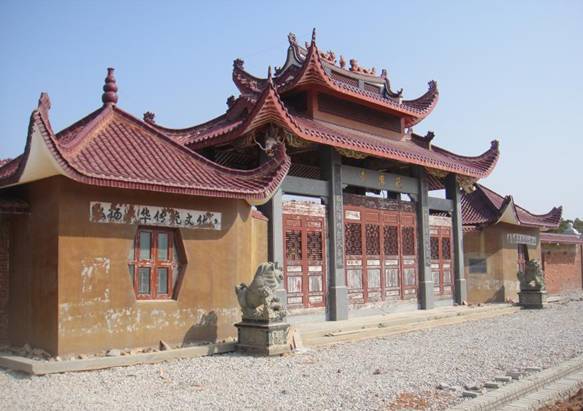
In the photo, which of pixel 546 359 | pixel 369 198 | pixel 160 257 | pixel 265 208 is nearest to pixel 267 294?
pixel 160 257

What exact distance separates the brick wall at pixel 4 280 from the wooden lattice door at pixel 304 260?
4682 millimetres

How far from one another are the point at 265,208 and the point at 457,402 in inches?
228

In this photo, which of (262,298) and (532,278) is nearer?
(262,298)

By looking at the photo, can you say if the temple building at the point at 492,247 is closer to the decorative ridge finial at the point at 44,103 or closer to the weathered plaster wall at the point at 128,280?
the weathered plaster wall at the point at 128,280

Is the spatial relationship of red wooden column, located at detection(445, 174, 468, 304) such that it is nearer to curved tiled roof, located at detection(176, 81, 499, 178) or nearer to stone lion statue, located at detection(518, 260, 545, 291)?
curved tiled roof, located at detection(176, 81, 499, 178)

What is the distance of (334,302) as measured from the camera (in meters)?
11.9

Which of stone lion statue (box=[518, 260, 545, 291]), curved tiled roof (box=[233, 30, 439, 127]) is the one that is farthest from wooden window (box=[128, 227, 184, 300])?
stone lion statue (box=[518, 260, 545, 291])

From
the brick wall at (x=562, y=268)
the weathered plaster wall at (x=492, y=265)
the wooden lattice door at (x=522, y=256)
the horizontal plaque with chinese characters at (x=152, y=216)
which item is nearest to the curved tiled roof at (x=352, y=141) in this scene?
the horizontal plaque with chinese characters at (x=152, y=216)

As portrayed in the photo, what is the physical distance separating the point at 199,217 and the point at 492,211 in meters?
11.8

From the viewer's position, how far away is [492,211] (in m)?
18.2

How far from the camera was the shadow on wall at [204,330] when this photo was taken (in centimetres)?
870

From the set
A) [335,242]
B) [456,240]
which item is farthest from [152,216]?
[456,240]

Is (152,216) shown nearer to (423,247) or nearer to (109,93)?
(109,93)

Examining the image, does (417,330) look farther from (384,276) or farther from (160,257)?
(160,257)
